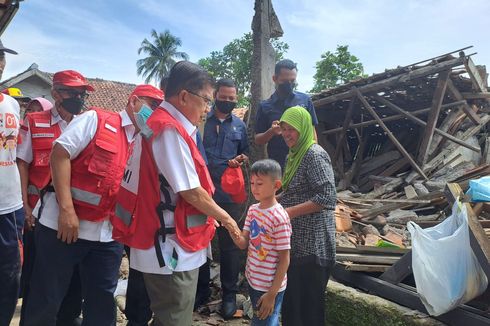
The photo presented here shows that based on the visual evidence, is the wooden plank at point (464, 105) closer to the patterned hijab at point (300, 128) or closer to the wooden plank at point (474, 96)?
the wooden plank at point (474, 96)

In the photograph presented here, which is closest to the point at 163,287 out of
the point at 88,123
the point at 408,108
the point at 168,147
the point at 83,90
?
the point at 168,147

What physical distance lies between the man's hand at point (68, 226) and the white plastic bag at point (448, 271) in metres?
2.25

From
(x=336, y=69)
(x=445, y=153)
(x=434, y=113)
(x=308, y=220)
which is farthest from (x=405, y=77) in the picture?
(x=336, y=69)

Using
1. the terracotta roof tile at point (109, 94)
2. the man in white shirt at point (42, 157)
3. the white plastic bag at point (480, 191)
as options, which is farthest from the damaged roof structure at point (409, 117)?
the terracotta roof tile at point (109, 94)

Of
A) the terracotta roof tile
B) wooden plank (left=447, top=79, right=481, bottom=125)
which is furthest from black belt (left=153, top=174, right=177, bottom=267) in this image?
the terracotta roof tile

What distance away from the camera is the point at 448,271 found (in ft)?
7.59

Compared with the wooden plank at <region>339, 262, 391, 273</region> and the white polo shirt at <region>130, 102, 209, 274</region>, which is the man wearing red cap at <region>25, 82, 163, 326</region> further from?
the wooden plank at <region>339, 262, 391, 273</region>

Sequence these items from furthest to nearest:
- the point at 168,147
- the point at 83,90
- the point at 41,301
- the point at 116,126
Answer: the point at 83,90, the point at 116,126, the point at 41,301, the point at 168,147

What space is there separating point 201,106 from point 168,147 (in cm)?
34

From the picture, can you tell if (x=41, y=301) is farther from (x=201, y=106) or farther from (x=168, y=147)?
(x=201, y=106)

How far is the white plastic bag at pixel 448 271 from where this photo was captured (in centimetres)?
227

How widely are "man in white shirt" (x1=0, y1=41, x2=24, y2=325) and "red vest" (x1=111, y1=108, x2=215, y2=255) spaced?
3.76 feet

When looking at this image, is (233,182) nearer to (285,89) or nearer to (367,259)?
(285,89)

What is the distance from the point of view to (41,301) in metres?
2.17
